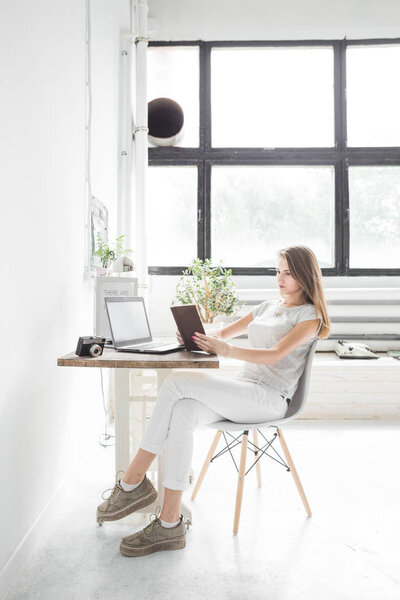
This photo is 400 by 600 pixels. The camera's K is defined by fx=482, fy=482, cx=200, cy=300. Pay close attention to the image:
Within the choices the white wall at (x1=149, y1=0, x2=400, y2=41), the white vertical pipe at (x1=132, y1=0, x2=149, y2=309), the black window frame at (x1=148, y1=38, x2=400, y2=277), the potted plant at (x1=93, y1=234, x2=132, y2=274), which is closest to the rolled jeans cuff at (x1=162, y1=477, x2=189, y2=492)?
the potted plant at (x1=93, y1=234, x2=132, y2=274)

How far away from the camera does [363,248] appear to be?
4.54m

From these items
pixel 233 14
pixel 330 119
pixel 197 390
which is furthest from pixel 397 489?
pixel 233 14

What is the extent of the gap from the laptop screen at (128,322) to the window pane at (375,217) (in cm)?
279

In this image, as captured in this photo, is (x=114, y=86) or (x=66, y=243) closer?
(x=66, y=243)

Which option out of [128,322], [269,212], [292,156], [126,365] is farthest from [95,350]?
[292,156]

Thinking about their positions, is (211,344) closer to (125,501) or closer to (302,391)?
(302,391)

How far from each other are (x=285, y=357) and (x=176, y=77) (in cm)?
346

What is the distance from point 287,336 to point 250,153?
2.89 meters

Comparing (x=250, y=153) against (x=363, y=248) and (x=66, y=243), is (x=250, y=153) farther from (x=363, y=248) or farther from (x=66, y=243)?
(x=66, y=243)

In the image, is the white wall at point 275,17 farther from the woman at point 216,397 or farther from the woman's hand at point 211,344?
the woman's hand at point 211,344

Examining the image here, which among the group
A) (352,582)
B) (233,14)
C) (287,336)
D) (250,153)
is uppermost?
(233,14)

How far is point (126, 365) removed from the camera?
1807 mm

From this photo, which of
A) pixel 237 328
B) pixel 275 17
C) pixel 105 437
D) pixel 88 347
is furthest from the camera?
pixel 275 17

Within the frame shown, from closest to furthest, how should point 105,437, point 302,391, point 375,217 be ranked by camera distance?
point 302,391 < point 105,437 < point 375,217
